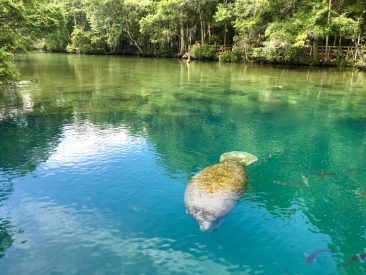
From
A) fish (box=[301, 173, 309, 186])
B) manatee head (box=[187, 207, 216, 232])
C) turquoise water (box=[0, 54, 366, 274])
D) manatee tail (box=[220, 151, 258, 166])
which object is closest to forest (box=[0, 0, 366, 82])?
turquoise water (box=[0, 54, 366, 274])

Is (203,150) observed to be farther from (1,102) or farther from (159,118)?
(1,102)

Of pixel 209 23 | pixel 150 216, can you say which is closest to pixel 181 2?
pixel 209 23

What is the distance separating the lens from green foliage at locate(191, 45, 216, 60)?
176ft

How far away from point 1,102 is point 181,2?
37.0m

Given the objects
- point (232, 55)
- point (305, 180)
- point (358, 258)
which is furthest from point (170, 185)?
point (232, 55)

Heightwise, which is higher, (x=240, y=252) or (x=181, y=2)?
(x=181, y=2)

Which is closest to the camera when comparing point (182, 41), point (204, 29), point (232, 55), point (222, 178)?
point (222, 178)

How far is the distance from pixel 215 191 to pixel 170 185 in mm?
1813

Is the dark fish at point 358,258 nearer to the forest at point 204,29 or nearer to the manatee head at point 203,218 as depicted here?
the manatee head at point 203,218

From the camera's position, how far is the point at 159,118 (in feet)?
60.1

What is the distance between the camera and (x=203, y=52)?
54125 millimetres

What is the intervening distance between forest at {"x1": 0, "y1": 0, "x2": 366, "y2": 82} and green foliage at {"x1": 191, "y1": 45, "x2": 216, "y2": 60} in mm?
158

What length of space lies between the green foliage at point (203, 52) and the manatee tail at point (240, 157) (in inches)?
1699

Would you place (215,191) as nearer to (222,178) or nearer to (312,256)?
(222,178)
